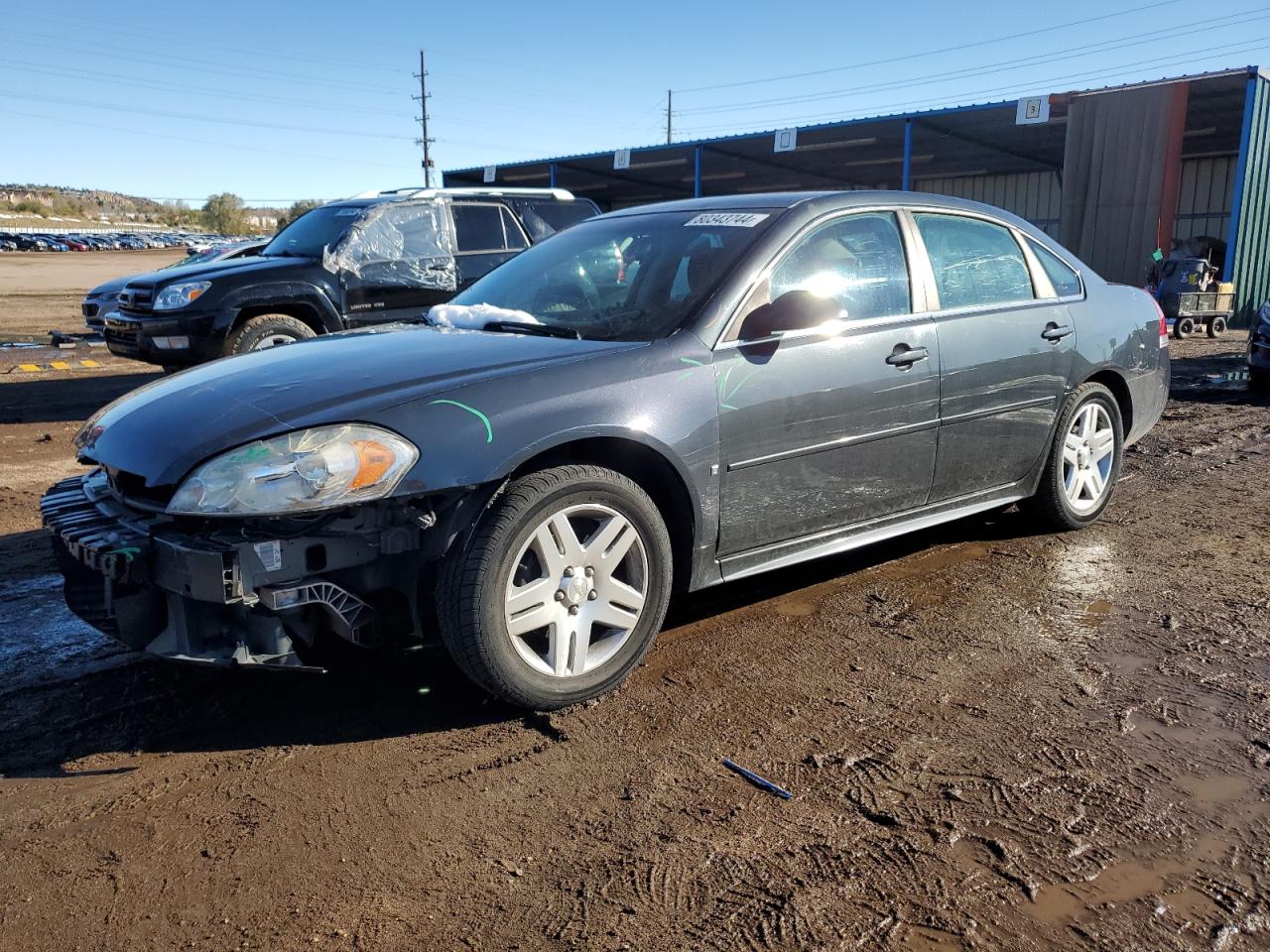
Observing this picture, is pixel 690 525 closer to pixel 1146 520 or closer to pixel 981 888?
pixel 981 888

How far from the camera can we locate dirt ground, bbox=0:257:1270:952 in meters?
2.21

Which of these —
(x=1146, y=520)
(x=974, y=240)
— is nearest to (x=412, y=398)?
(x=974, y=240)

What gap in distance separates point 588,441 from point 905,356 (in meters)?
1.48

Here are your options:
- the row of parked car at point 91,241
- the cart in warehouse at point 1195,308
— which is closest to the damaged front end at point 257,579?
the cart in warehouse at point 1195,308

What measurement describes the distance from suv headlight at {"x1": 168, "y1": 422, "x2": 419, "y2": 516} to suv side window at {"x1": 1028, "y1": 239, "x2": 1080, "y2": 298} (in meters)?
3.43

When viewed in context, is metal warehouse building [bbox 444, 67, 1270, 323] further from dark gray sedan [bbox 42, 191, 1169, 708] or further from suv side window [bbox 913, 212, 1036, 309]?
dark gray sedan [bbox 42, 191, 1169, 708]

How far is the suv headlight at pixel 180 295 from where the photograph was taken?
842cm

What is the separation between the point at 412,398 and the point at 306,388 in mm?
392

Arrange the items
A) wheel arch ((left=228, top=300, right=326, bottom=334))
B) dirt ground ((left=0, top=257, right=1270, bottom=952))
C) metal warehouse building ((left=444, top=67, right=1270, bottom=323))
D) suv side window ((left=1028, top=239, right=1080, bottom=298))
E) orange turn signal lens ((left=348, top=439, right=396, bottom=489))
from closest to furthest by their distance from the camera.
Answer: dirt ground ((left=0, top=257, right=1270, bottom=952))
orange turn signal lens ((left=348, top=439, right=396, bottom=489))
suv side window ((left=1028, top=239, right=1080, bottom=298))
wheel arch ((left=228, top=300, right=326, bottom=334))
metal warehouse building ((left=444, top=67, right=1270, bottom=323))

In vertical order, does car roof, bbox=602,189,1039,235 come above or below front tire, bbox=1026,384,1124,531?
above

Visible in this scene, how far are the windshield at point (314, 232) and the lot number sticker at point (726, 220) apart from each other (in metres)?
5.68

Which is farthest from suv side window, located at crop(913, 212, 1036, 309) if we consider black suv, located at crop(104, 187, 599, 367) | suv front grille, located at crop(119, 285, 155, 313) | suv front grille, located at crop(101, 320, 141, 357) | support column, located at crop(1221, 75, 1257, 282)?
support column, located at crop(1221, 75, 1257, 282)

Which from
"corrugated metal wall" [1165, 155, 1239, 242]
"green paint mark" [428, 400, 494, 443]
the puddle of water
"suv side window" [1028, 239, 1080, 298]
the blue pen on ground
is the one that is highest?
"corrugated metal wall" [1165, 155, 1239, 242]

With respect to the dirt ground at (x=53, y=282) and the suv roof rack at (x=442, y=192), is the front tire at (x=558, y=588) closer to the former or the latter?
the suv roof rack at (x=442, y=192)
